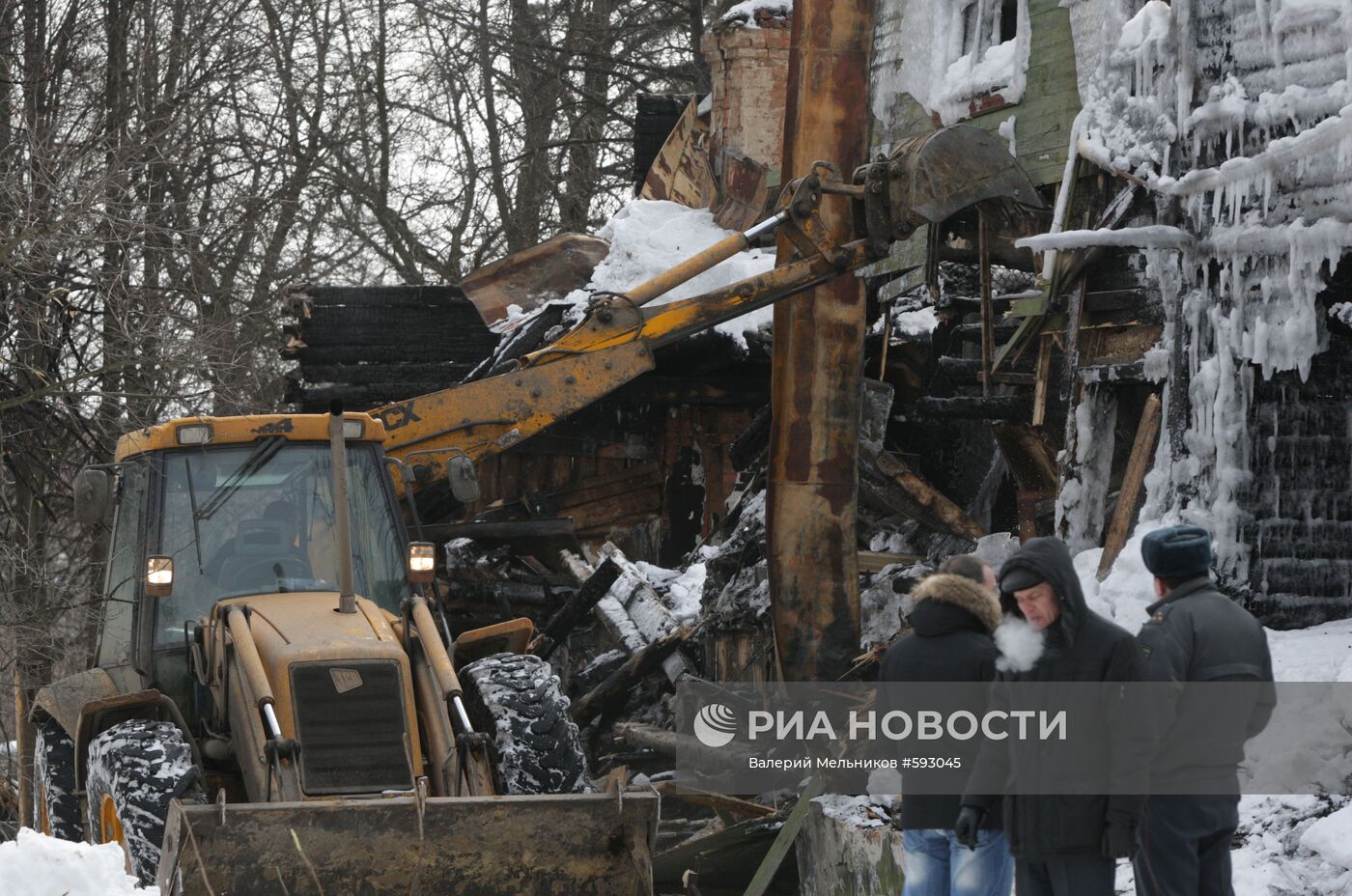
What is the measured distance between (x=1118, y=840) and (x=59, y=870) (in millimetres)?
3377

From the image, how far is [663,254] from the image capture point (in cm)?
1781

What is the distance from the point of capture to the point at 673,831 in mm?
10734

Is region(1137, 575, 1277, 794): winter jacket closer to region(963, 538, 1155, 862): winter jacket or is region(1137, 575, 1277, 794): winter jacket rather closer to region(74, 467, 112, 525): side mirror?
region(963, 538, 1155, 862): winter jacket

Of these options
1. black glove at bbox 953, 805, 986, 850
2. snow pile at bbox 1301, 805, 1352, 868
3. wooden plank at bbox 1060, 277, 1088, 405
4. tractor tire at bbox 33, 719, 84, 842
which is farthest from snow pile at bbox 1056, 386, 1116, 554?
tractor tire at bbox 33, 719, 84, 842

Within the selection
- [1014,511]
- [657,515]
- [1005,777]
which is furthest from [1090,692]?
[657,515]

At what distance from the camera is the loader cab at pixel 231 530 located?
782 centimetres

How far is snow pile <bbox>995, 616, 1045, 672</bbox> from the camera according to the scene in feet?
18.6

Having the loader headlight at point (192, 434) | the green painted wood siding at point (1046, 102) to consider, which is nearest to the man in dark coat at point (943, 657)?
the loader headlight at point (192, 434)

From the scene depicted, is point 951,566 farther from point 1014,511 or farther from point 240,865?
point 1014,511

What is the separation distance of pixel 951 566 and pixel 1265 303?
3.97 meters

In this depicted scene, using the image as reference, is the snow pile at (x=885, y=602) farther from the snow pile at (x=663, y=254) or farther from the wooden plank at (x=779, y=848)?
the snow pile at (x=663, y=254)

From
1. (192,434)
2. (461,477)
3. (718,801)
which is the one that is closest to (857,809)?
(718,801)

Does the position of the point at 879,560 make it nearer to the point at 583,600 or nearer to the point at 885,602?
the point at 885,602

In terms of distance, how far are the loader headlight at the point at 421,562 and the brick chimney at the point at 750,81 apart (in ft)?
36.8
